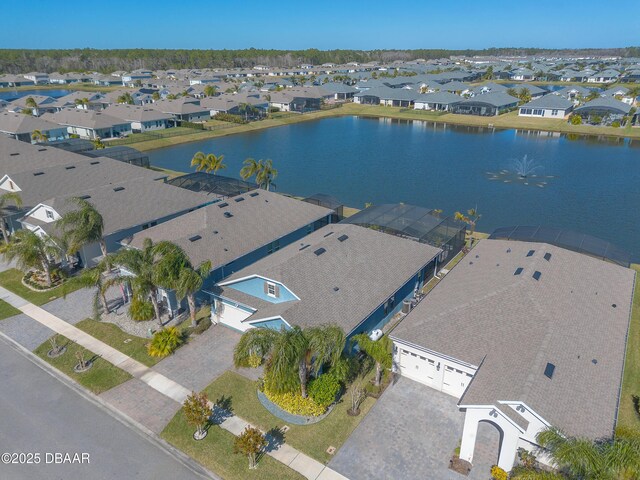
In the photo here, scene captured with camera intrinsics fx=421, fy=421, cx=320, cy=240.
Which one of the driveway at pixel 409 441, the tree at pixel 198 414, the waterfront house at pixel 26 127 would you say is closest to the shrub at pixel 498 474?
the driveway at pixel 409 441

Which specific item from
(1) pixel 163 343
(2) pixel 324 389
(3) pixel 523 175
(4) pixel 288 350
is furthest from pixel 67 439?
(3) pixel 523 175

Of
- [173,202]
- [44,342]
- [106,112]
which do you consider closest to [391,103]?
[106,112]

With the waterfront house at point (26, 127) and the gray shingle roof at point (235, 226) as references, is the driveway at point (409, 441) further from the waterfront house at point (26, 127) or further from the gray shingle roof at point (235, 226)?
the waterfront house at point (26, 127)

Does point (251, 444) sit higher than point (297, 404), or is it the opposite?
point (251, 444)

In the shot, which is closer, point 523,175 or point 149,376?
point 149,376

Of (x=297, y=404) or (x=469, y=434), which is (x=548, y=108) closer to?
(x=469, y=434)

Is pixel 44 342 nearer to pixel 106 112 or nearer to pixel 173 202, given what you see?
pixel 173 202
